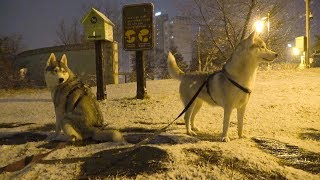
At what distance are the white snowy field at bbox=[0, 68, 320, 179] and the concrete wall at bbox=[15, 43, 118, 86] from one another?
9266mm

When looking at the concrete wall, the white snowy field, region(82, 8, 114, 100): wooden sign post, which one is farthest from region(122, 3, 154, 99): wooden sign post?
the concrete wall

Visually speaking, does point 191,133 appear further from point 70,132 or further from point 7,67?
point 7,67

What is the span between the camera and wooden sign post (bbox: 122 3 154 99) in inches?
421

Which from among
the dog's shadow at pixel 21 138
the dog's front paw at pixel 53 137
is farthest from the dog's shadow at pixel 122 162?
the dog's shadow at pixel 21 138

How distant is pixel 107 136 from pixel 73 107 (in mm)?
746

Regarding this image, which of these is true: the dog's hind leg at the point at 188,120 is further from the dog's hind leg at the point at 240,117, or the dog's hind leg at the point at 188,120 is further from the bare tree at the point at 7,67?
the bare tree at the point at 7,67

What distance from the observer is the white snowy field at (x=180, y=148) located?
14.0 ft

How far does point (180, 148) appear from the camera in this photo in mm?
5172

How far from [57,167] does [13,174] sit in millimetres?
520

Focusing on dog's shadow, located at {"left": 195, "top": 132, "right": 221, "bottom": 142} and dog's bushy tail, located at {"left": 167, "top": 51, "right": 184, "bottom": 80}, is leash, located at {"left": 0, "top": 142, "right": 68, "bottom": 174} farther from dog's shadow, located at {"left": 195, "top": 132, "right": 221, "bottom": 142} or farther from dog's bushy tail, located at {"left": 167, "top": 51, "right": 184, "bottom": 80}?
dog's bushy tail, located at {"left": 167, "top": 51, "right": 184, "bottom": 80}

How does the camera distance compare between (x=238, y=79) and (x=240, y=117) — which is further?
(x=240, y=117)

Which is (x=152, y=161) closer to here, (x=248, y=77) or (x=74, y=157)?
(x=74, y=157)

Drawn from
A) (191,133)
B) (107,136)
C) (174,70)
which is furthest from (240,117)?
(107,136)

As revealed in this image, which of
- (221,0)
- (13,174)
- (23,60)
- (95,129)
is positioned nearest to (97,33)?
(95,129)
